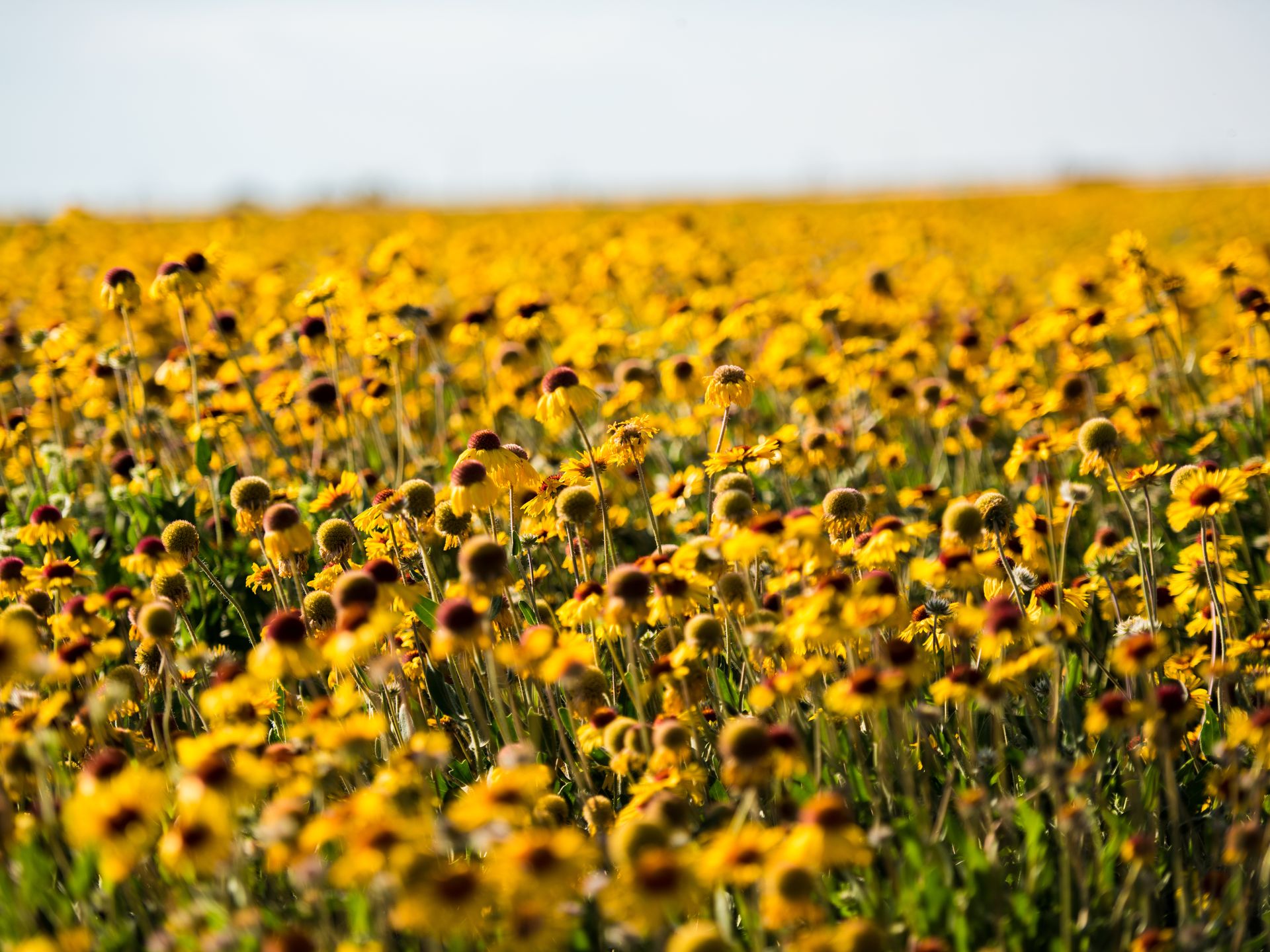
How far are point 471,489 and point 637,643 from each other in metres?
0.77

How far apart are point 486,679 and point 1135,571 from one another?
9.65 ft

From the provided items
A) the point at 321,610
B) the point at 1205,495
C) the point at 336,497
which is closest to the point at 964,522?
the point at 1205,495

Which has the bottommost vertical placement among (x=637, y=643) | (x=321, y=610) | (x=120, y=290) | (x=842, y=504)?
(x=637, y=643)

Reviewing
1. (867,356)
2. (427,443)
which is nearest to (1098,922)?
(867,356)

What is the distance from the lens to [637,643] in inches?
147

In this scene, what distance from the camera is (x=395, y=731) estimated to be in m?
3.75

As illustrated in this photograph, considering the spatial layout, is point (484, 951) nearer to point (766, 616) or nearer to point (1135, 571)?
point (766, 616)

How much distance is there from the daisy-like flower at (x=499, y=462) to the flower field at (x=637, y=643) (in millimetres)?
25

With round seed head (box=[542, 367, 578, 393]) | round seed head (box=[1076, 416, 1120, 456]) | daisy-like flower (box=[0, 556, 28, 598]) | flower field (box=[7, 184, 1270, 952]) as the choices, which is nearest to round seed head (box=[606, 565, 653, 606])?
flower field (box=[7, 184, 1270, 952])

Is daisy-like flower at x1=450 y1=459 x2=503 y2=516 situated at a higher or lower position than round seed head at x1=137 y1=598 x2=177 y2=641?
higher

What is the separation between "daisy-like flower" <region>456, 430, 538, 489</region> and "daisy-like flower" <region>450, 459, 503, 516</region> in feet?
0.16

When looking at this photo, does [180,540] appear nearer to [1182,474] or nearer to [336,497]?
[336,497]

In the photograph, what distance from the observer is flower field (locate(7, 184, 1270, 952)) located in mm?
2318

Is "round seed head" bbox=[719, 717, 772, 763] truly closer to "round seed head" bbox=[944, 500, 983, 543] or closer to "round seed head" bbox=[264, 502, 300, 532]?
"round seed head" bbox=[944, 500, 983, 543]
